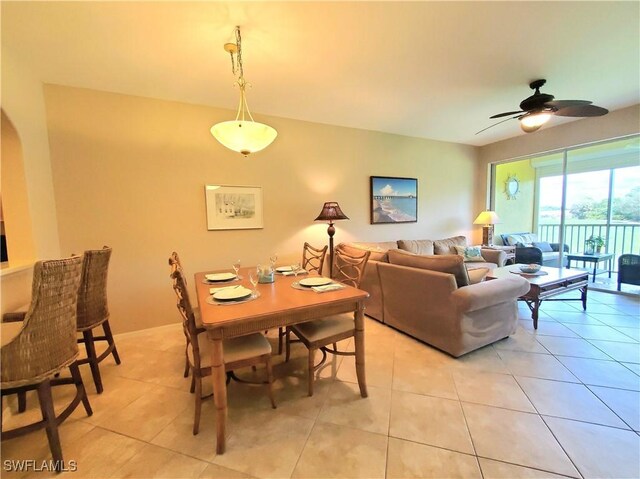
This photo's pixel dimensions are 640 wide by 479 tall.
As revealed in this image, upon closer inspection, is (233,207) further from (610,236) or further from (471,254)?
(610,236)

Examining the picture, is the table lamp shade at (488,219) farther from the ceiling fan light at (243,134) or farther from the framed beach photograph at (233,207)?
the ceiling fan light at (243,134)

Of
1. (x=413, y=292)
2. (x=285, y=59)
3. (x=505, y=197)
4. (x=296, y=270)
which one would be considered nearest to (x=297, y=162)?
(x=285, y=59)

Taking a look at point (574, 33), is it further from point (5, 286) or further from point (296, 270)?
point (5, 286)

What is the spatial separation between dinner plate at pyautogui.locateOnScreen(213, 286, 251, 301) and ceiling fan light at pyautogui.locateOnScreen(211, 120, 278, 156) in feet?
3.44

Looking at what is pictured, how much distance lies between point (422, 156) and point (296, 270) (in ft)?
11.4

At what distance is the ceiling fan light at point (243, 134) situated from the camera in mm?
1881

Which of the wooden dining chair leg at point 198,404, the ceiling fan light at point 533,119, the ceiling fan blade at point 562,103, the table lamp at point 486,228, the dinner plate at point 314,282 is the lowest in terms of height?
the wooden dining chair leg at point 198,404

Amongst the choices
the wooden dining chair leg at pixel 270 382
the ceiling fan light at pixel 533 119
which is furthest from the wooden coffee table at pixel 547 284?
the wooden dining chair leg at pixel 270 382

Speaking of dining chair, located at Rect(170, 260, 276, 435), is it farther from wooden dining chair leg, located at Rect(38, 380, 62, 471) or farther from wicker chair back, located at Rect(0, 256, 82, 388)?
wooden dining chair leg, located at Rect(38, 380, 62, 471)

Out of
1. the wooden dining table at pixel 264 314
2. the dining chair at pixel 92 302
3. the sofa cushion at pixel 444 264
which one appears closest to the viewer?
the wooden dining table at pixel 264 314

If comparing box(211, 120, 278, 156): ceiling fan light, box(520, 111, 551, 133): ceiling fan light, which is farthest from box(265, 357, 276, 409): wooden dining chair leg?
box(520, 111, 551, 133): ceiling fan light

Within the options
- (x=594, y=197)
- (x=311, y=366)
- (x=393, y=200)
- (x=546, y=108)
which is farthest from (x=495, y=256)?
(x=311, y=366)

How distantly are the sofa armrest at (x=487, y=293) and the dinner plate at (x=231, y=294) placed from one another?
170 cm

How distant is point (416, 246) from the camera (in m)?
4.20
